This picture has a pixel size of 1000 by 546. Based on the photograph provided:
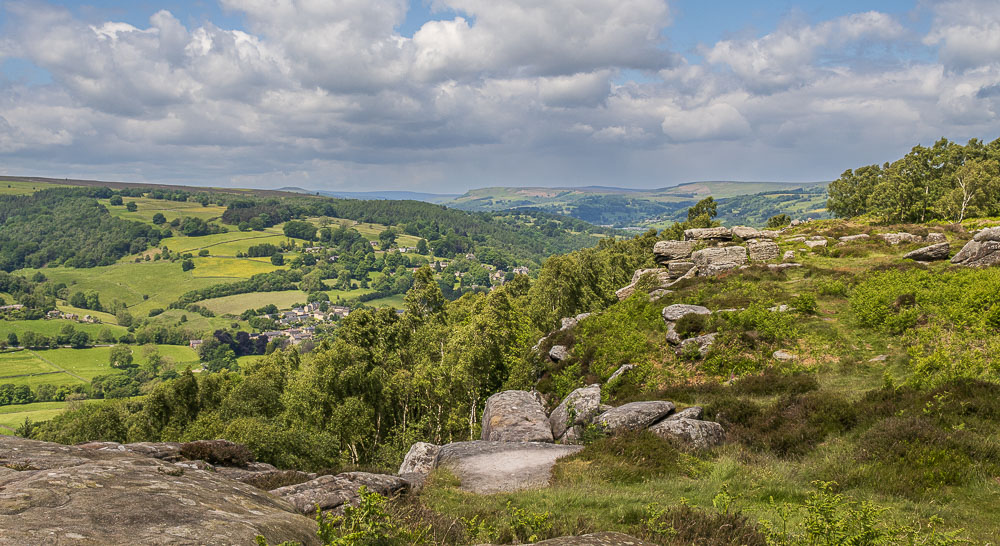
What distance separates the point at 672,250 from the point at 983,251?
25.5 metres

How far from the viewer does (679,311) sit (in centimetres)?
3131

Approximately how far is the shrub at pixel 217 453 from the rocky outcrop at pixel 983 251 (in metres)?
43.8

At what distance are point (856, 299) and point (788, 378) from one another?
1129cm

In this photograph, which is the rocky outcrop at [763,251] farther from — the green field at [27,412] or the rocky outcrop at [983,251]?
the green field at [27,412]

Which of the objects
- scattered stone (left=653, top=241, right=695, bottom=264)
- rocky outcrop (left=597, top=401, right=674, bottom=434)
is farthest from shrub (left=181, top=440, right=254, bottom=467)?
scattered stone (left=653, top=241, right=695, bottom=264)

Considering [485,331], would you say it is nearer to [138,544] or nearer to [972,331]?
[972,331]

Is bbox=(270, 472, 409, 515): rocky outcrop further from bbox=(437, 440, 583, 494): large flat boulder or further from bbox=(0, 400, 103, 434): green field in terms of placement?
bbox=(0, 400, 103, 434): green field

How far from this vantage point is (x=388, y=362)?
40844 mm

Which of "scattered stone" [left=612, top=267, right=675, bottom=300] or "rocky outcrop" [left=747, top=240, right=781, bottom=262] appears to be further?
"rocky outcrop" [left=747, top=240, right=781, bottom=262]

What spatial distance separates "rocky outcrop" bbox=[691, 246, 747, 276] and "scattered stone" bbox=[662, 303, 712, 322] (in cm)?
1253

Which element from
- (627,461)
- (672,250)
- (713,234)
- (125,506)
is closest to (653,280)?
(672,250)

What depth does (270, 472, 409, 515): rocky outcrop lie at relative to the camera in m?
10.9

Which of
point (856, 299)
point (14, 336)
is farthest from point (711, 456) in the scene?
point (14, 336)

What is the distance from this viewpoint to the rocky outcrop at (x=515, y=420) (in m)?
20.3
